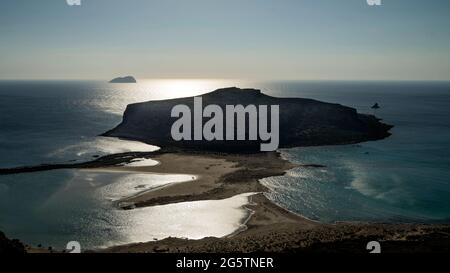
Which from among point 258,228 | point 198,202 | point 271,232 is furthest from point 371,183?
point 198,202

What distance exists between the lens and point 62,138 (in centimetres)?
8988

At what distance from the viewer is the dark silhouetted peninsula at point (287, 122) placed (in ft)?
269

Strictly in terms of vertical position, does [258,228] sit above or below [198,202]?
below

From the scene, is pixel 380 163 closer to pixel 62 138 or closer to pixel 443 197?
pixel 443 197

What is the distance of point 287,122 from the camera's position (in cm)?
8606

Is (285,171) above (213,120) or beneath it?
beneath

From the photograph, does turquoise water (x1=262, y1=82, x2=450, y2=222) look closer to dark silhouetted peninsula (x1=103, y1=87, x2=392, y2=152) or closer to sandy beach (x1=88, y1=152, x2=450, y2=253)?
sandy beach (x1=88, y1=152, x2=450, y2=253)

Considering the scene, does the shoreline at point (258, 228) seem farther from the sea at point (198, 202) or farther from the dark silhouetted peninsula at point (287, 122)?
the dark silhouetted peninsula at point (287, 122)

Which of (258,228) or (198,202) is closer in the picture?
(258,228)

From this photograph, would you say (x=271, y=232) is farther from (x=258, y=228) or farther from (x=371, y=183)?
(x=371, y=183)

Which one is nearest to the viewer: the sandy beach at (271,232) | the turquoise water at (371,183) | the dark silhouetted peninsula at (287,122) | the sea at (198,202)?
the sandy beach at (271,232)

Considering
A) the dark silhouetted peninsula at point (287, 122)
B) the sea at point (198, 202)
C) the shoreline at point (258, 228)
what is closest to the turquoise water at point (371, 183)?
the sea at point (198, 202)
